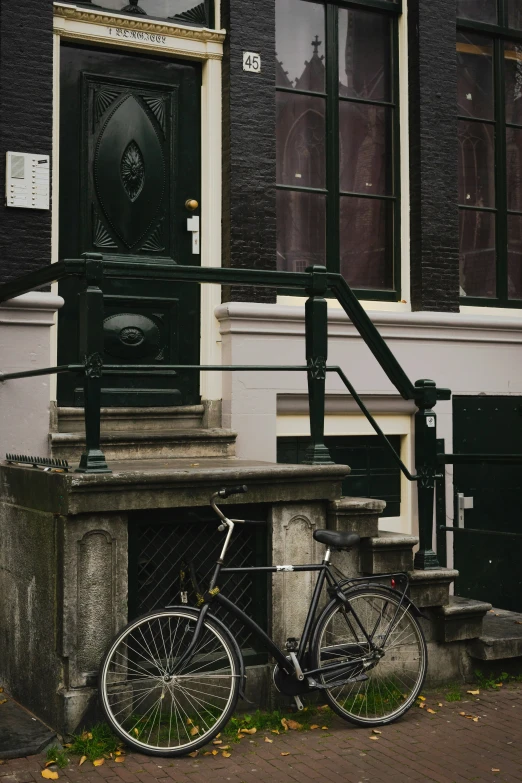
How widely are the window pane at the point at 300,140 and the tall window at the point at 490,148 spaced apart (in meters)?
1.51

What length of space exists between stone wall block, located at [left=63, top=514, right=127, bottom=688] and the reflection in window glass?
4.29m

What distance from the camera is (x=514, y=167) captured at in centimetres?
986

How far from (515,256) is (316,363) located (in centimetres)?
446

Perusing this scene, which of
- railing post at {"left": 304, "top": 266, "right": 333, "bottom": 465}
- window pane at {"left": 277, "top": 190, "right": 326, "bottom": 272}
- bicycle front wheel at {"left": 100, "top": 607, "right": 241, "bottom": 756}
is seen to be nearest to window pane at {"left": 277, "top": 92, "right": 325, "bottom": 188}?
window pane at {"left": 277, "top": 190, "right": 326, "bottom": 272}

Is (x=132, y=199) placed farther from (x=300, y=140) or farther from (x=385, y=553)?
(x=385, y=553)

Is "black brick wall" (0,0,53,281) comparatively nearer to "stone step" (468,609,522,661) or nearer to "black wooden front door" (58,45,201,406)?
"black wooden front door" (58,45,201,406)

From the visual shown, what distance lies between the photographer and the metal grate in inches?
222

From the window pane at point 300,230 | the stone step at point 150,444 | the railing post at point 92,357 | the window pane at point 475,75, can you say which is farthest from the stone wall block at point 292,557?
the window pane at point 475,75

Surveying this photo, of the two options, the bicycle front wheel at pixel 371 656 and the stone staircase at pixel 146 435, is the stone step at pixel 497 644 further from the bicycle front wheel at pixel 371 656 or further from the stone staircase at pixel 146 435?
Result: the stone staircase at pixel 146 435

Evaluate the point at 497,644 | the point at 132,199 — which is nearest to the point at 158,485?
the point at 497,644

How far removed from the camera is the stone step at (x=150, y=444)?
6.95 m

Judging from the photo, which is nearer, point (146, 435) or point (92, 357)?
point (92, 357)

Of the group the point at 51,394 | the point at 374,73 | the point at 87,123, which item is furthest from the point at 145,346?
the point at 374,73

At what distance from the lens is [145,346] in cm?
764
